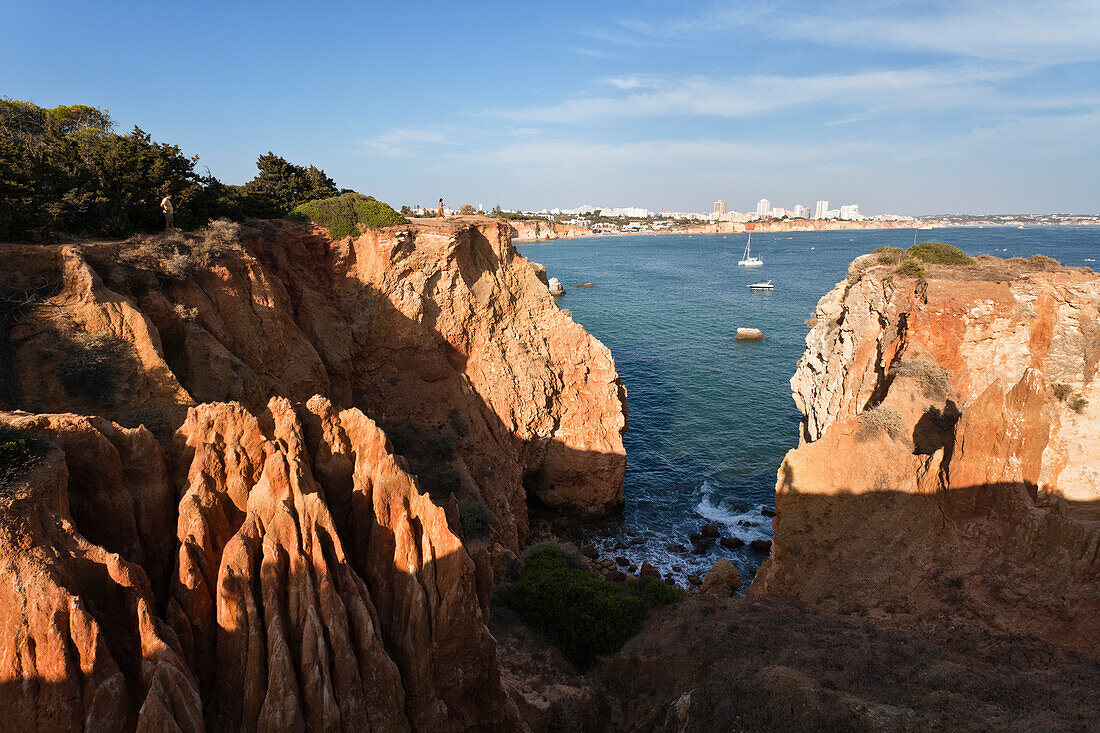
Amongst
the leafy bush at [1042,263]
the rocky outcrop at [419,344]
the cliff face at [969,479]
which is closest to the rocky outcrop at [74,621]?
the rocky outcrop at [419,344]

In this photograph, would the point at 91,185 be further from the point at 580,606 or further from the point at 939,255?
the point at 939,255

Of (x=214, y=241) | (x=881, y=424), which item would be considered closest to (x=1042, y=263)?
(x=881, y=424)

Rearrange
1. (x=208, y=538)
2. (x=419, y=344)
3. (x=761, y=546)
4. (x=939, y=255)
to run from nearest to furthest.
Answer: (x=208, y=538) < (x=761, y=546) < (x=419, y=344) < (x=939, y=255)

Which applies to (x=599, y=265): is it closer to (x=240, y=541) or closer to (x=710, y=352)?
(x=710, y=352)

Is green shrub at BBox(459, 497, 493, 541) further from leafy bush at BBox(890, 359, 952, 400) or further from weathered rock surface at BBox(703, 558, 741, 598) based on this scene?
leafy bush at BBox(890, 359, 952, 400)

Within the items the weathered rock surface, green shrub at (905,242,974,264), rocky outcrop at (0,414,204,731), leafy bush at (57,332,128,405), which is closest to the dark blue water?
the weathered rock surface

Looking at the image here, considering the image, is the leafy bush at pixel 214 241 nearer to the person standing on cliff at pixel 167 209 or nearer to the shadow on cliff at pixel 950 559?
the person standing on cliff at pixel 167 209
